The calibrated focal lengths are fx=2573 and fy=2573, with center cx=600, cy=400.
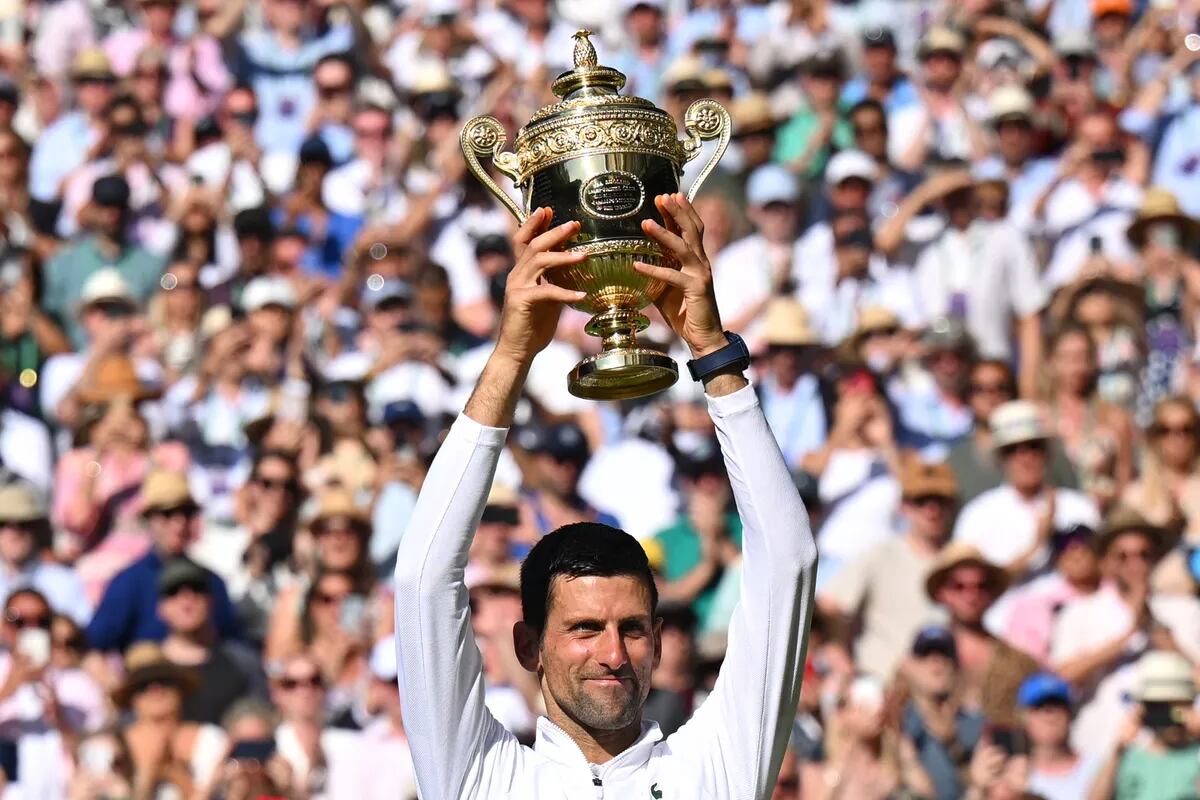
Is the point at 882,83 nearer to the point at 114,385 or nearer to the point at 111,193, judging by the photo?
the point at 111,193

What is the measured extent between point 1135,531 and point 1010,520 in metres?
0.55

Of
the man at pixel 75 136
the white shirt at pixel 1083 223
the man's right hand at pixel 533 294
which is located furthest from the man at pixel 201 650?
the man's right hand at pixel 533 294

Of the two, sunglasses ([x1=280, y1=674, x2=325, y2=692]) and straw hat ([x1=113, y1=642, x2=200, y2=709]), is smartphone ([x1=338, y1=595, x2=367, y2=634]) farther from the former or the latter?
straw hat ([x1=113, y1=642, x2=200, y2=709])

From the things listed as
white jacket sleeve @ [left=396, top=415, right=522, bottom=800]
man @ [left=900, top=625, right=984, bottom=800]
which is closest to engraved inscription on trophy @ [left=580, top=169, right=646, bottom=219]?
white jacket sleeve @ [left=396, top=415, right=522, bottom=800]

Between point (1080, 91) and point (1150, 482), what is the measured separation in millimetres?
3351

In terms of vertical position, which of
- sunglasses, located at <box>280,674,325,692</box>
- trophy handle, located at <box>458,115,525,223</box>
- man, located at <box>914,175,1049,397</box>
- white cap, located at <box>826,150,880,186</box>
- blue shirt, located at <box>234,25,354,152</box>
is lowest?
sunglasses, located at <box>280,674,325,692</box>

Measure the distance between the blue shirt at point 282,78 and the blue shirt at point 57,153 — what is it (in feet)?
2.82

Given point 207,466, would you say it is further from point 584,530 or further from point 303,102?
point 584,530

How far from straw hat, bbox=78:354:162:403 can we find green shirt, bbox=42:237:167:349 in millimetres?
703

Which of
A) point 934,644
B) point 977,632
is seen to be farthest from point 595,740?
point 977,632

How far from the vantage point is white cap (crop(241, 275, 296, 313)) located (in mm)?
10875

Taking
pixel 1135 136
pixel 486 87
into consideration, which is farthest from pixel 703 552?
pixel 486 87

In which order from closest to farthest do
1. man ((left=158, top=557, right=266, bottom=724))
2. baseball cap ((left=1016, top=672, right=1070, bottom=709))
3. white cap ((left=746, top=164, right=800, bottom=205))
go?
1. baseball cap ((left=1016, top=672, right=1070, bottom=709))
2. man ((left=158, top=557, right=266, bottom=724))
3. white cap ((left=746, top=164, right=800, bottom=205))

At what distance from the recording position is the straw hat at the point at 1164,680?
27.2ft
